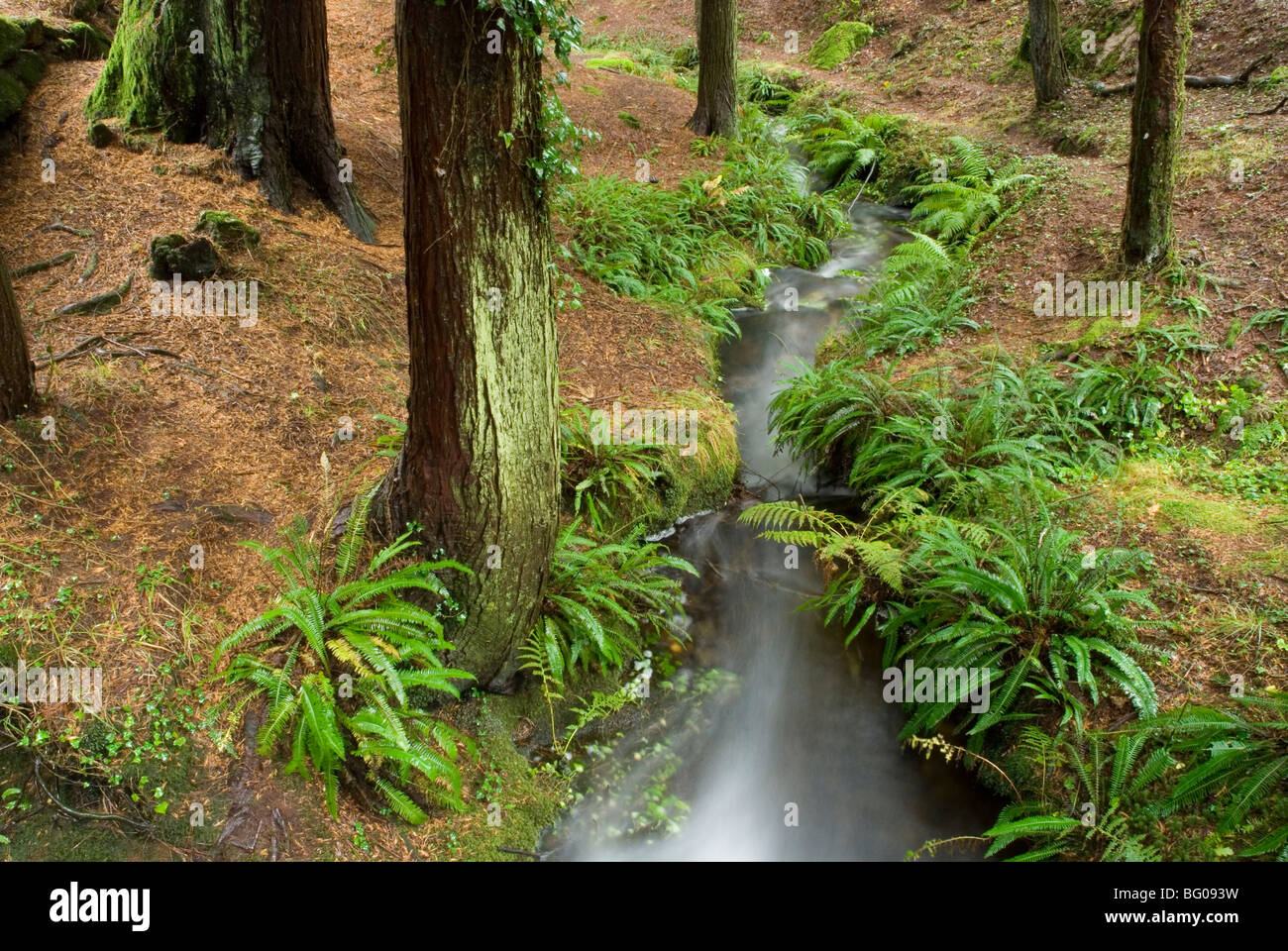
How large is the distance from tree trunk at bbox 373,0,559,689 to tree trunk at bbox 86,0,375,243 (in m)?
4.32

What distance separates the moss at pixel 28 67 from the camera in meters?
7.84

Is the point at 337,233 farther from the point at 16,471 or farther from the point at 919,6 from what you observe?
the point at 919,6

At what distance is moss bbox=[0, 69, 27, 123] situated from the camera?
288 inches

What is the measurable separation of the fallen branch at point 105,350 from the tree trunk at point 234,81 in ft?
7.53

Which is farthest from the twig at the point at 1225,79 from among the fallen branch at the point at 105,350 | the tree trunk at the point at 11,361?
the tree trunk at the point at 11,361

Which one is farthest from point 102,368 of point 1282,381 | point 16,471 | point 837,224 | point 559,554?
point 837,224

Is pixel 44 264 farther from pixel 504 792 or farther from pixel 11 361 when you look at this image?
pixel 504 792

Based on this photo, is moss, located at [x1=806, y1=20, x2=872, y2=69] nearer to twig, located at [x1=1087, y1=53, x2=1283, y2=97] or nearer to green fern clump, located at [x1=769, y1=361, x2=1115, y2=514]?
twig, located at [x1=1087, y1=53, x2=1283, y2=97]

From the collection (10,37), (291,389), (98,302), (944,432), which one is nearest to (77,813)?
(291,389)

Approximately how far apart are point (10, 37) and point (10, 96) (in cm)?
100

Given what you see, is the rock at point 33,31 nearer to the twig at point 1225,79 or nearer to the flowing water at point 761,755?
the flowing water at point 761,755

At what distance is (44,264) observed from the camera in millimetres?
6383

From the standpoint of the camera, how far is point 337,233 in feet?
25.6

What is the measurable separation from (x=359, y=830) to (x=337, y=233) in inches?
223
